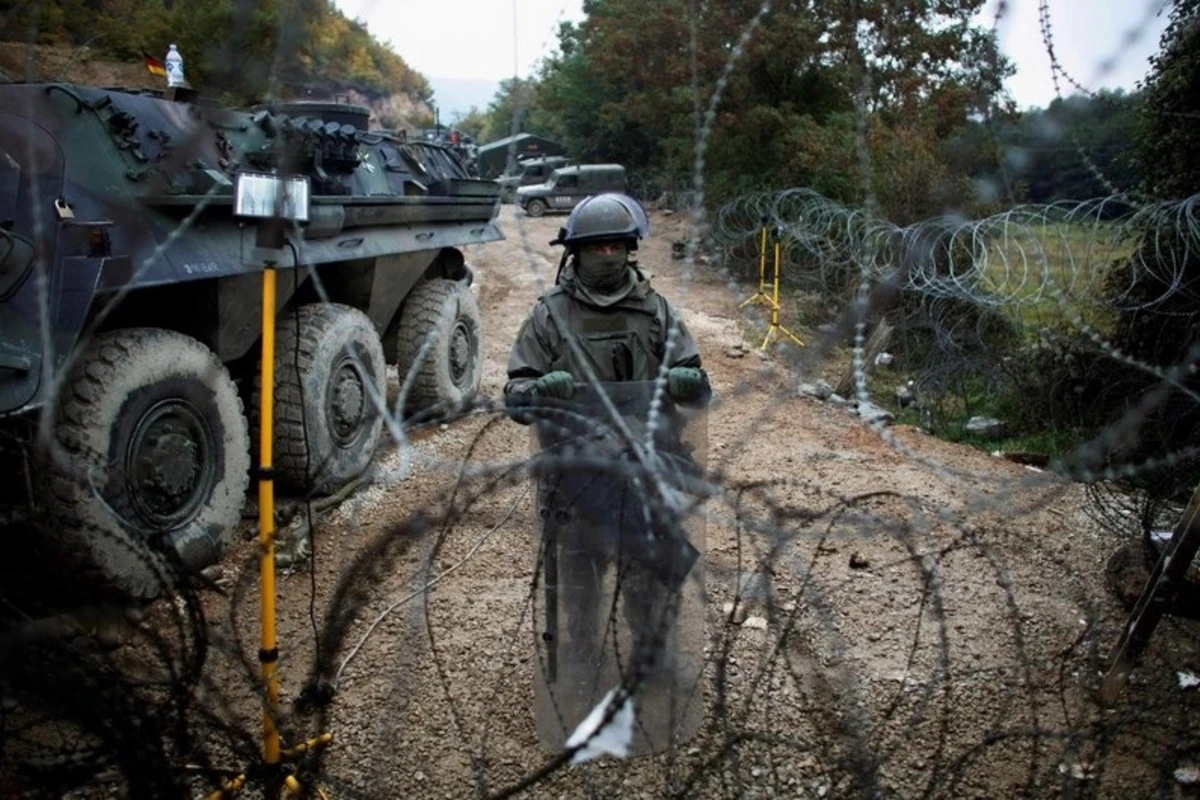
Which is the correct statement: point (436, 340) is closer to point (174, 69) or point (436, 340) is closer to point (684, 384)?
point (174, 69)

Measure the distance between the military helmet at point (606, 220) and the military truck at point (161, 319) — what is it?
0.60 meters

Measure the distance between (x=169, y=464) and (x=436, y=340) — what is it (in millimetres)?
2906

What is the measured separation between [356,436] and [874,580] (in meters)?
2.96

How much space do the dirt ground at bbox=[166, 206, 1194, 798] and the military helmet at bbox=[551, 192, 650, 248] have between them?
1.17 ft

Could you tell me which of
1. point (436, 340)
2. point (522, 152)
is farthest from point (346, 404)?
point (522, 152)

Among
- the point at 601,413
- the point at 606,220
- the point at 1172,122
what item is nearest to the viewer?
the point at 601,413

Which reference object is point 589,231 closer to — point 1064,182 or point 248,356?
point 248,356

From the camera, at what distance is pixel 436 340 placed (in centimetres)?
682

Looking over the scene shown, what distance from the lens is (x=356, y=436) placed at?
18.6 ft

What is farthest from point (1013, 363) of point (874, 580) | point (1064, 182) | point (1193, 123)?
point (874, 580)

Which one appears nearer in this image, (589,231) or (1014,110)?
(589,231)

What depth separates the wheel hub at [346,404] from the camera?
17.8ft

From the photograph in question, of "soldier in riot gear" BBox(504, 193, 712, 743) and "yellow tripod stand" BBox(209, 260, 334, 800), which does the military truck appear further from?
"soldier in riot gear" BBox(504, 193, 712, 743)

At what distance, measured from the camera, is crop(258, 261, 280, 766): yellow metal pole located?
2447 mm
